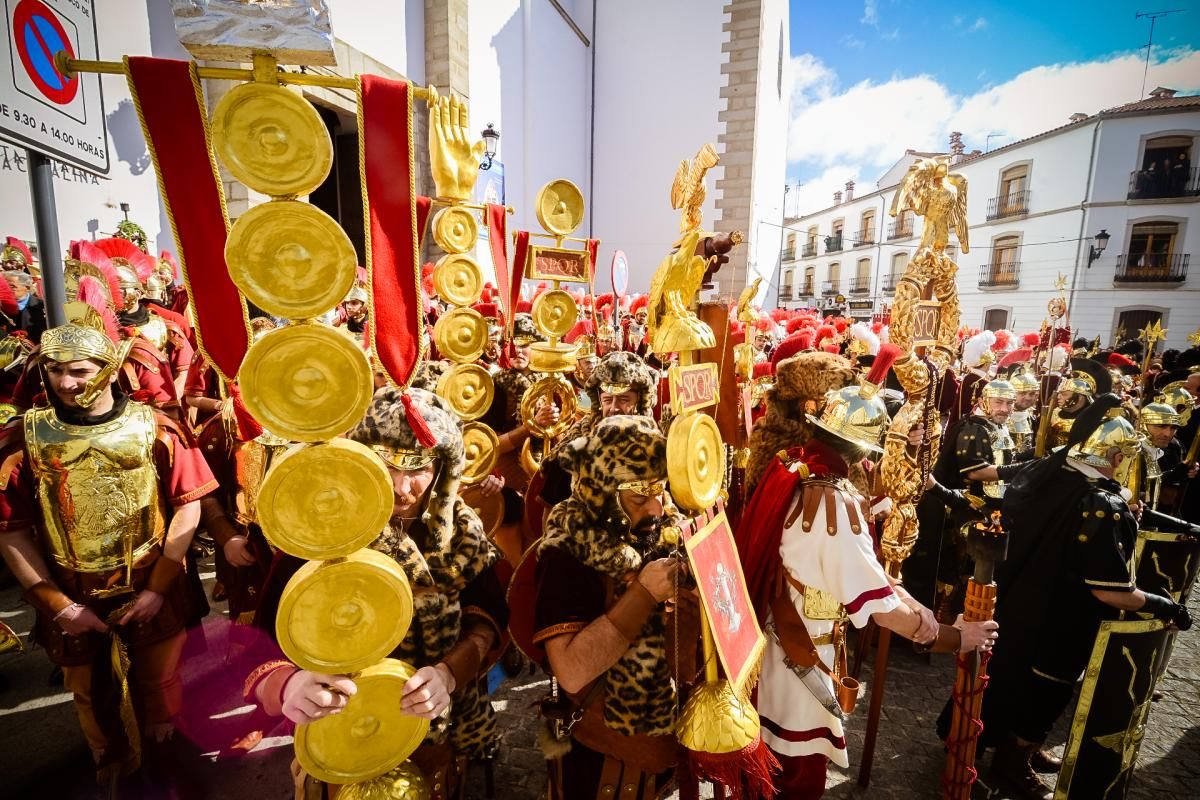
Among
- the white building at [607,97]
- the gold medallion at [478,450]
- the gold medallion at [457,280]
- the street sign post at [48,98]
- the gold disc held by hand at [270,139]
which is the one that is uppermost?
the white building at [607,97]

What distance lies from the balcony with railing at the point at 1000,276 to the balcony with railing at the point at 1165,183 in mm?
4700

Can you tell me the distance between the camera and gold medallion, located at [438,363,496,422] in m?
3.17

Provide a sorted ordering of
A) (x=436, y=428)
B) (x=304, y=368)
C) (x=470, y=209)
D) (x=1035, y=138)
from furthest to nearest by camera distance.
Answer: (x=1035, y=138)
(x=470, y=209)
(x=436, y=428)
(x=304, y=368)

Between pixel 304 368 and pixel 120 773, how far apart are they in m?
3.30

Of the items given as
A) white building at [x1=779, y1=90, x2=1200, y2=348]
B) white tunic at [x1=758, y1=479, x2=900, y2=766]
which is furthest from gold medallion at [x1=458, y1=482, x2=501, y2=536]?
white building at [x1=779, y1=90, x2=1200, y2=348]

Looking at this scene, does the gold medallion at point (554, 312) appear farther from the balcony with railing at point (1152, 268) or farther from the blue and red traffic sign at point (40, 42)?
the balcony with railing at point (1152, 268)

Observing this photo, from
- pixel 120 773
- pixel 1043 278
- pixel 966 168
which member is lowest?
pixel 120 773

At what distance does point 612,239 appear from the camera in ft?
56.3

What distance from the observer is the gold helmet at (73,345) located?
7.83 ft

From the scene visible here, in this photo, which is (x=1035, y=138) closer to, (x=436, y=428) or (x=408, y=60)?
(x=408, y=60)

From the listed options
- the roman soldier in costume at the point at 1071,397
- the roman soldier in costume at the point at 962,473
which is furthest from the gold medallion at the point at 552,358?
the roman soldier in costume at the point at 1071,397

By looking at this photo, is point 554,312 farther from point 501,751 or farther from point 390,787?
point 390,787

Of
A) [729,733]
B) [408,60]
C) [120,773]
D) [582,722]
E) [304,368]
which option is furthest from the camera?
[408,60]

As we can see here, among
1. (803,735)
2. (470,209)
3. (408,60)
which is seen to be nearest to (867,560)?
(803,735)
